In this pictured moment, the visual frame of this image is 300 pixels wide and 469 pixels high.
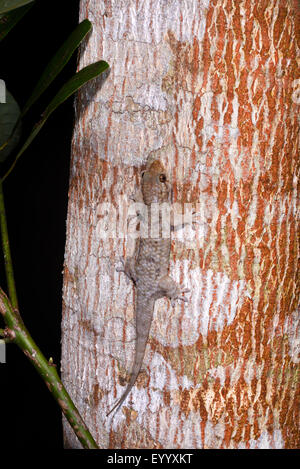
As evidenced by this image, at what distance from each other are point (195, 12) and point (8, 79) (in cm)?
114

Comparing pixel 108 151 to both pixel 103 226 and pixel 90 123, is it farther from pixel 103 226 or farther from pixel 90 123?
pixel 103 226

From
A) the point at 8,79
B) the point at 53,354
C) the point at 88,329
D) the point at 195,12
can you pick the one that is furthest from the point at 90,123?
the point at 53,354

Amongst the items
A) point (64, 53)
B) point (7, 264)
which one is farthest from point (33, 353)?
point (64, 53)

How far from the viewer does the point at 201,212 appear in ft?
4.21

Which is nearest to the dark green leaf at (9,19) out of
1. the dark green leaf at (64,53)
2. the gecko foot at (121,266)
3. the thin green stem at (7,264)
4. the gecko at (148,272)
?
the dark green leaf at (64,53)

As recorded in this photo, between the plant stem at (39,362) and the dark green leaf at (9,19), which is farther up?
the dark green leaf at (9,19)

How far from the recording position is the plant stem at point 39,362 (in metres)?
1.32

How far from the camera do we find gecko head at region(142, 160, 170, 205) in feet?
4.19

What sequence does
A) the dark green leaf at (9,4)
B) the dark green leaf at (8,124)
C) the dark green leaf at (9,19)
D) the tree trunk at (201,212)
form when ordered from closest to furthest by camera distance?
the dark green leaf at (9,4), the tree trunk at (201,212), the dark green leaf at (9,19), the dark green leaf at (8,124)

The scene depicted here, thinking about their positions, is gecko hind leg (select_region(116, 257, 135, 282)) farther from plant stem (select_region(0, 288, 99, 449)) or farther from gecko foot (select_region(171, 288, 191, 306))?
plant stem (select_region(0, 288, 99, 449))

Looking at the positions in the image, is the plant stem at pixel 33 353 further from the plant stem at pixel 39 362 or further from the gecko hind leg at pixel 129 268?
the gecko hind leg at pixel 129 268

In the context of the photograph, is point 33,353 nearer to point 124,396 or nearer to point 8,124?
point 124,396

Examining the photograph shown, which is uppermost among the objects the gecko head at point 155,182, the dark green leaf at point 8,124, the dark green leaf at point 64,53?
the dark green leaf at point 64,53

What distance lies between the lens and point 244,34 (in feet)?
3.95
